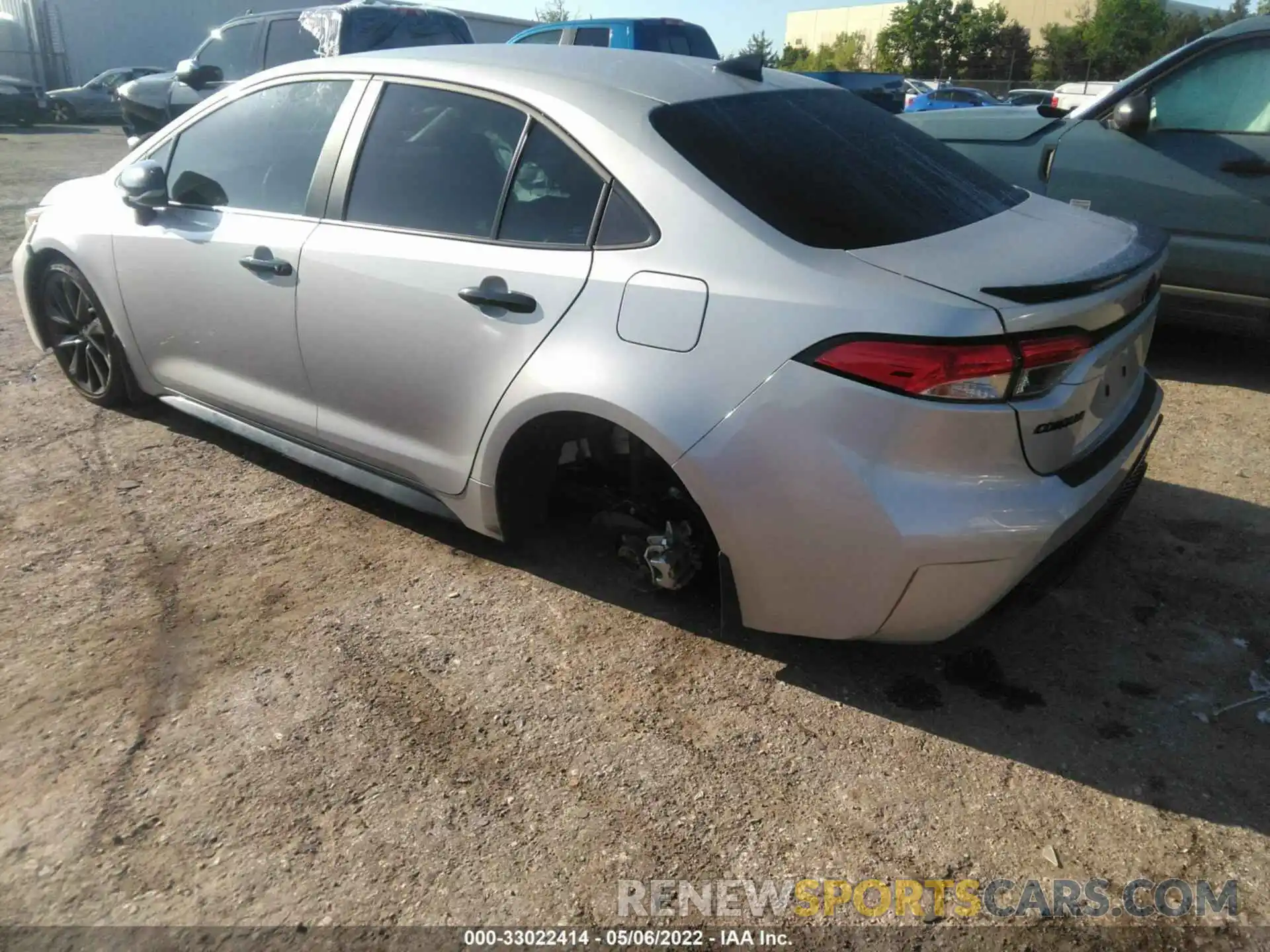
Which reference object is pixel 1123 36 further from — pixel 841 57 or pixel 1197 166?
pixel 1197 166

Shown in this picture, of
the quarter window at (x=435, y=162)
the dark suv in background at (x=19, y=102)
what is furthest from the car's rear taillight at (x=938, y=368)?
the dark suv in background at (x=19, y=102)

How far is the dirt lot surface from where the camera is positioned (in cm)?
219

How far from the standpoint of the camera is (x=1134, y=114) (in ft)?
16.1

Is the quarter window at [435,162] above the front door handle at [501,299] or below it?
above

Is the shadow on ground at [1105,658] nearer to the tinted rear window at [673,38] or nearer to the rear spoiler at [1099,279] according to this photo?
the rear spoiler at [1099,279]

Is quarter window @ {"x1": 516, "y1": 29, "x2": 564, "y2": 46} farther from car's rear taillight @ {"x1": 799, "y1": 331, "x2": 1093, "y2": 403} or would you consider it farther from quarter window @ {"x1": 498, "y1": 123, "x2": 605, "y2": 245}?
car's rear taillight @ {"x1": 799, "y1": 331, "x2": 1093, "y2": 403}

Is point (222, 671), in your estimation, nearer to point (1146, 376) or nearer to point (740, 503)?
point (740, 503)

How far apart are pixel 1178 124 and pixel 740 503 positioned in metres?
4.04

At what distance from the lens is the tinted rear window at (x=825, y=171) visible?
2578 mm

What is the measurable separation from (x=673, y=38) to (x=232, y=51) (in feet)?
16.1

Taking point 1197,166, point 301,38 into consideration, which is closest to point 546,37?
point 301,38

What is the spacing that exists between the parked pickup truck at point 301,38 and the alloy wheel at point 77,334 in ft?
19.0

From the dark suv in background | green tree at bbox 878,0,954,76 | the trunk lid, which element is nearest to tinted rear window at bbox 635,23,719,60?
the trunk lid

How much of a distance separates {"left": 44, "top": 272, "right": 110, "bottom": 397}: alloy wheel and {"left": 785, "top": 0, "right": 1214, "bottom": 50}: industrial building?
64543 millimetres
